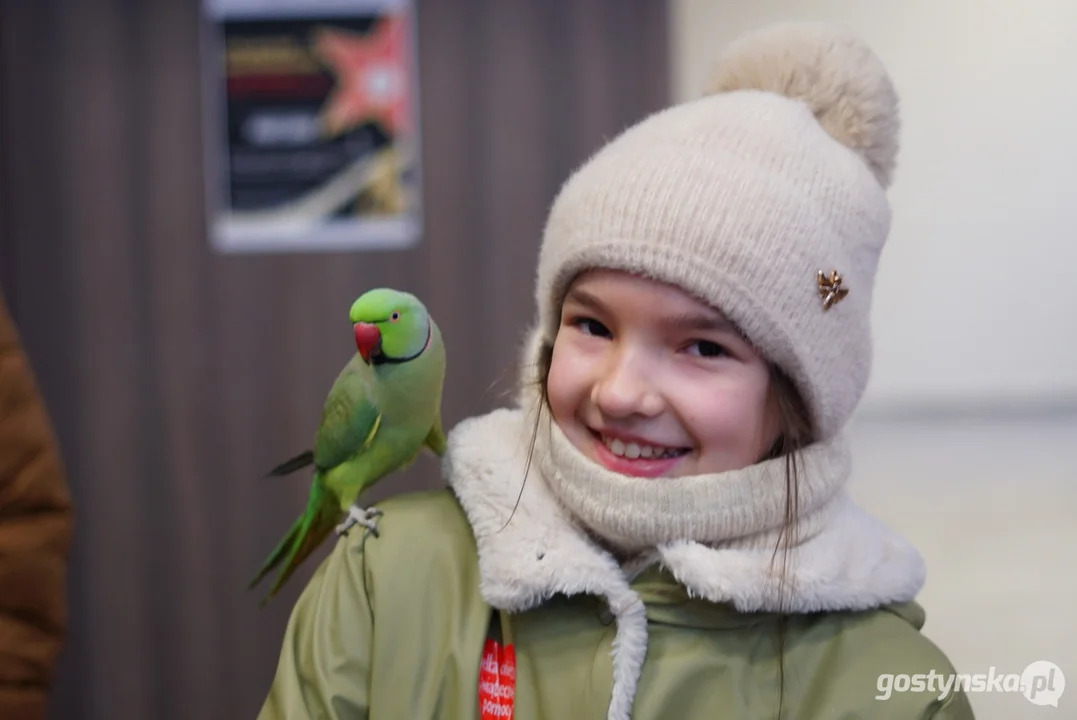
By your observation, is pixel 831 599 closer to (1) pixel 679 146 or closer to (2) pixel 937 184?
(1) pixel 679 146

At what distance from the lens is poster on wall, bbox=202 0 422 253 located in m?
1.38

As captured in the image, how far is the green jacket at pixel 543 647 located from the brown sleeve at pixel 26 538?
12.5 inches

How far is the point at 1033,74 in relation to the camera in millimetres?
1056

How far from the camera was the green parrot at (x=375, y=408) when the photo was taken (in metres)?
0.74

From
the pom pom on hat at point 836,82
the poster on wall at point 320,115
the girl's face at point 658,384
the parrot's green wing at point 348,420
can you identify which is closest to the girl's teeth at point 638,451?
the girl's face at point 658,384

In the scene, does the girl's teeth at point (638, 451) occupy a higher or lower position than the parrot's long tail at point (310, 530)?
higher

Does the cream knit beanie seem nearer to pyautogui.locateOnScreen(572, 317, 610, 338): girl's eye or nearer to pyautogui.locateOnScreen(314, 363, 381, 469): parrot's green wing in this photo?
pyautogui.locateOnScreen(572, 317, 610, 338): girl's eye

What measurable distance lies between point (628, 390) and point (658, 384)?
3 centimetres

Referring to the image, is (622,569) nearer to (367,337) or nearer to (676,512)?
(676,512)

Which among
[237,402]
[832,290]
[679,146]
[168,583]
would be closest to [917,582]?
[832,290]

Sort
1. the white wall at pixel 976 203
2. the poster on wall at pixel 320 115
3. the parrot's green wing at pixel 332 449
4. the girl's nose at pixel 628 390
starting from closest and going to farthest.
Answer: the girl's nose at pixel 628 390 → the parrot's green wing at pixel 332 449 → the white wall at pixel 976 203 → the poster on wall at pixel 320 115

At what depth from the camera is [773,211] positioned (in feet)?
2.25

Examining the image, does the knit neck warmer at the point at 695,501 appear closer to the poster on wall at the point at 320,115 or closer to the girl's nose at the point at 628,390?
the girl's nose at the point at 628,390

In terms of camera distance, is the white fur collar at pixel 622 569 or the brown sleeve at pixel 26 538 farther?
the brown sleeve at pixel 26 538
